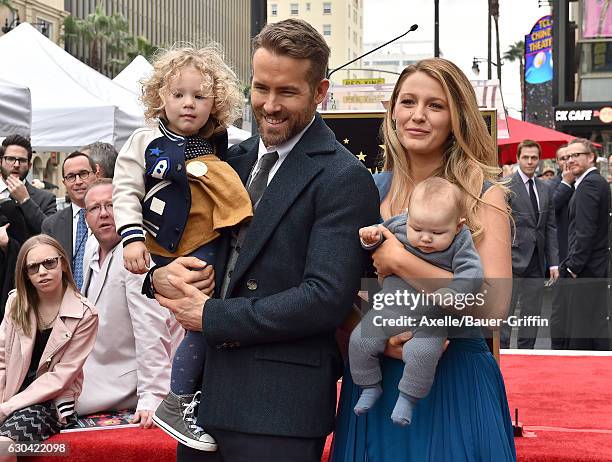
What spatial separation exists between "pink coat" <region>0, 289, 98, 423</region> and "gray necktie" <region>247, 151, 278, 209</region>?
2.22 metres

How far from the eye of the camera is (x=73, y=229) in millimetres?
6211

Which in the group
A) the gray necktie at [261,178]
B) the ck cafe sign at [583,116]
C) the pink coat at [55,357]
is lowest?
the pink coat at [55,357]

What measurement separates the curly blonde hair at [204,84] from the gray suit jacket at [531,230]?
6172 millimetres

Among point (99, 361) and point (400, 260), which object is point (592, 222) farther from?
point (400, 260)

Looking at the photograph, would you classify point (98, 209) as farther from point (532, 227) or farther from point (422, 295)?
point (532, 227)

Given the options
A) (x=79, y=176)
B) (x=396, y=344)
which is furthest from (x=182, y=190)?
(x=79, y=176)

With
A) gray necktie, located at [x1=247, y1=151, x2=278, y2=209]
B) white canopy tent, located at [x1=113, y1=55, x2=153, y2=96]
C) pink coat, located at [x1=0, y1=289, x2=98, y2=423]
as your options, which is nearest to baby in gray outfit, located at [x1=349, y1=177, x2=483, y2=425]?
gray necktie, located at [x1=247, y1=151, x2=278, y2=209]

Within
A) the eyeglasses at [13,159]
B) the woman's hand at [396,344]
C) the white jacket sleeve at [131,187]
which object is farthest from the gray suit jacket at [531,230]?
the woman's hand at [396,344]

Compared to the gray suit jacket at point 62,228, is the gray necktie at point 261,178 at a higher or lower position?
higher

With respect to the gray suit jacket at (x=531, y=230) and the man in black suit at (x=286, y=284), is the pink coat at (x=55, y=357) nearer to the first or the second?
Answer: the man in black suit at (x=286, y=284)

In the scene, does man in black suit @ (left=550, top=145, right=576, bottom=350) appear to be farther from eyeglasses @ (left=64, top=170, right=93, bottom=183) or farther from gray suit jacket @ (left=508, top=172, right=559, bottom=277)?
eyeglasses @ (left=64, top=170, right=93, bottom=183)

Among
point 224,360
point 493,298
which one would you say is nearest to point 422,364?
point 493,298

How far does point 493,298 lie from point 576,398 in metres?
3.77

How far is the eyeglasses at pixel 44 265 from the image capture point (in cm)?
502
